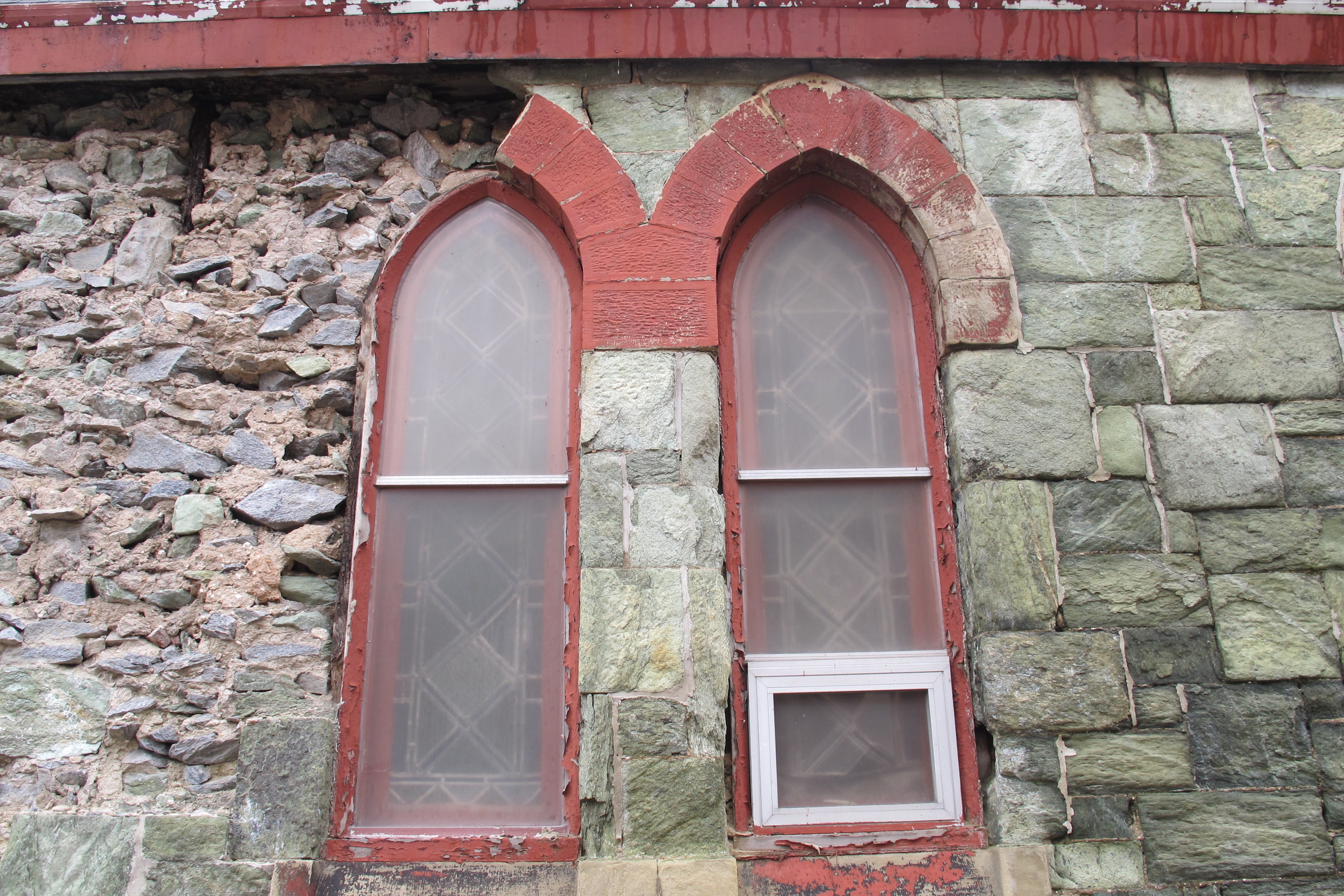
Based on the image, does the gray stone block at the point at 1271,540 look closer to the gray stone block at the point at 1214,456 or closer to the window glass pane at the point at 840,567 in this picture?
the gray stone block at the point at 1214,456

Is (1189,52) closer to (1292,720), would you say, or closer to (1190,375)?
(1190,375)

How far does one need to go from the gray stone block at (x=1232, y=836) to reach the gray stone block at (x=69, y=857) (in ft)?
9.68

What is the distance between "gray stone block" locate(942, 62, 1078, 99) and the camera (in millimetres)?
3314

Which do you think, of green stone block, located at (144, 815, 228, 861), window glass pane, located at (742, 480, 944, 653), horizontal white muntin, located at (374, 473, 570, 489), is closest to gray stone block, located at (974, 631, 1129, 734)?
window glass pane, located at (742, 480, 944, 653)

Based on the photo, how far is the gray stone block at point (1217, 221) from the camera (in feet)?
10.3

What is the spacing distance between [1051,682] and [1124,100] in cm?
218

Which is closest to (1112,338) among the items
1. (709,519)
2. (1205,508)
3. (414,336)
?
(1205,508)

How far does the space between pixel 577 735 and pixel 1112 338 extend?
7.20 ft

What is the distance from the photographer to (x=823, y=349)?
3.22 meters

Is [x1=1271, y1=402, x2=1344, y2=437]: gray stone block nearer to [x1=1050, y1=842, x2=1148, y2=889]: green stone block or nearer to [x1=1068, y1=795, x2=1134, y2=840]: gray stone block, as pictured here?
[x1=1068, y1=795, x2=1134, y2=840]: gray stone block

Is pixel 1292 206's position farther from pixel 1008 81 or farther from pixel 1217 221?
pixel 1008 81

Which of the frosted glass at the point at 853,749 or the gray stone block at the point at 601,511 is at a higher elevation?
the gray stone block at the point at 601,511

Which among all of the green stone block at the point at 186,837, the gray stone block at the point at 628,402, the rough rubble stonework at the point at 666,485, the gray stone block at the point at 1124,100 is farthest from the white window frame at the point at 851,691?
the gray stone block at the point at 1124,100

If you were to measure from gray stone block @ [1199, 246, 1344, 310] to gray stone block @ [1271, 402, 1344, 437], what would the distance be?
0.35m
